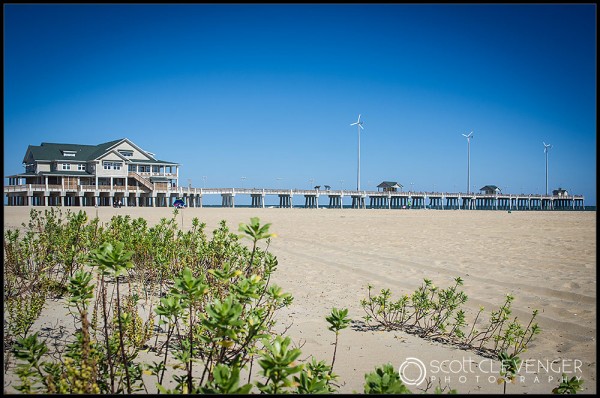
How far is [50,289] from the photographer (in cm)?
621

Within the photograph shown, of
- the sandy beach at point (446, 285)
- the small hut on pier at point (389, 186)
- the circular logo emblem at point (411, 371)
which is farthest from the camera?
the small hut on pier at point (389, 186)

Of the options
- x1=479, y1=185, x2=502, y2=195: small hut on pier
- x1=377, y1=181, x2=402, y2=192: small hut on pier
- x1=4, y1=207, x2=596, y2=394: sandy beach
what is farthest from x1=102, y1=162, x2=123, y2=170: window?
x1=479, y1=185, x2=502, y2=195: small hut on pier

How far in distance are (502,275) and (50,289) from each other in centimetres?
924

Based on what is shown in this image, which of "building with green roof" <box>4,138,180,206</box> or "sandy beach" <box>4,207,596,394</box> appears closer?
"sandy beach" <box>4,207,596,394</box>

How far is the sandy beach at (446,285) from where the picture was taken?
4410mm

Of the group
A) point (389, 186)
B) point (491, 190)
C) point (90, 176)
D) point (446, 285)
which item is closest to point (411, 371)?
point (446, 285)

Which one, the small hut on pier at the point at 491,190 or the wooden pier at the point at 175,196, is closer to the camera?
the wooden pier at the point at 175,196

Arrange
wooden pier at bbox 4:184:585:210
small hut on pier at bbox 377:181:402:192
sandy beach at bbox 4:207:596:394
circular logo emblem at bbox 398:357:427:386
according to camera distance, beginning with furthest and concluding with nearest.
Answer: small hut on pier at bbox 377:181:402:192
wooden pier at bbox 4:184:585:210
sandy beach at bbox 4:207:596:394
circular logo emblem at bbox 398:357:427:386

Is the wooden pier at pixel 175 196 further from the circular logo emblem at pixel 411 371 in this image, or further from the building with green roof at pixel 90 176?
the circular logo emblem at pixel 411 371

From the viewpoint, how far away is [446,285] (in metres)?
8.13

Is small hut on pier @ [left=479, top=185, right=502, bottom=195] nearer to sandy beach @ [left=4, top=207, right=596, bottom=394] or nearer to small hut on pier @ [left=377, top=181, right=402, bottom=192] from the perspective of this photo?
small hut on pier @ [left=377, top=181, right=402, bottom=192]

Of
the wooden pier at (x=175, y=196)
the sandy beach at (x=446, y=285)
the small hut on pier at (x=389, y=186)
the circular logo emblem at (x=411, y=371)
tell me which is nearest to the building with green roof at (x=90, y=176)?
the wooden pier at (x=175, y=196)

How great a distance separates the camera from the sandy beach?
4410 mm

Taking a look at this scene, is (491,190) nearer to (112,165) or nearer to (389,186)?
(389,186)
